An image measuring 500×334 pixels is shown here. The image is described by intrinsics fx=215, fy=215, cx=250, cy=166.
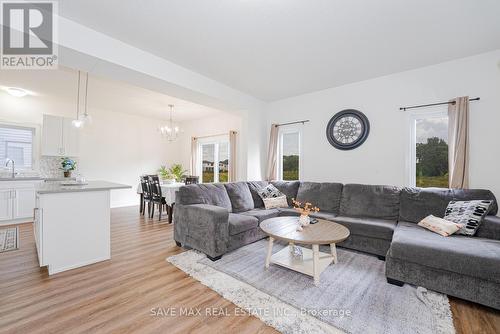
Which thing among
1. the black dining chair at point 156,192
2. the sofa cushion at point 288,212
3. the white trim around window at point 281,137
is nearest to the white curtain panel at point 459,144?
the sofa cushion at point 288,212

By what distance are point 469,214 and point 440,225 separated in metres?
0.32

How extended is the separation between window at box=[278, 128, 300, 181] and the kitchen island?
10.8 feet

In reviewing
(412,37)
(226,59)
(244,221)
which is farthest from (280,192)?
(412,37)

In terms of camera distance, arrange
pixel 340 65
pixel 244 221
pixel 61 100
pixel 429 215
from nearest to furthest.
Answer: pixel 429 215
pixel 244 221
pixel 340 65
pixel 61 100

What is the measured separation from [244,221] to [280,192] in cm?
133

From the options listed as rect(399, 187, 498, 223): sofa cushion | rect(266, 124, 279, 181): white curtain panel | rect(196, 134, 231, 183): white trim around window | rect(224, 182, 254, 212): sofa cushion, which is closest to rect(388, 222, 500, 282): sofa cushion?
rect(399, 187, 498, 223): sofa cushion

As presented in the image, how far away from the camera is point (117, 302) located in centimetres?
186

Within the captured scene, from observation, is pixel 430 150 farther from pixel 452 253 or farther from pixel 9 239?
pixel 9 239

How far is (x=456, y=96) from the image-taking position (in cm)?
297

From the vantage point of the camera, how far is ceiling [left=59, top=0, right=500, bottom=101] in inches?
79.2

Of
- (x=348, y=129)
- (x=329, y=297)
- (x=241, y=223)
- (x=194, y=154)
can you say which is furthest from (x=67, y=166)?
(x=348, y=129)

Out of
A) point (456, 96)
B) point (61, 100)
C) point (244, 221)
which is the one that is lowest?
point (244, 221)

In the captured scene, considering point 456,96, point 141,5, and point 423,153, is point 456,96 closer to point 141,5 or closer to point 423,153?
point 423,153

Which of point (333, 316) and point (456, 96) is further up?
point (456, 96)
